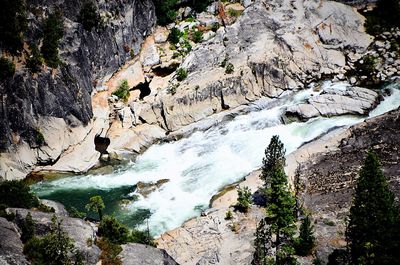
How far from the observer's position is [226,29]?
9644cm

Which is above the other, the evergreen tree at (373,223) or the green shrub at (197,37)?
the green shrub at (197,37)

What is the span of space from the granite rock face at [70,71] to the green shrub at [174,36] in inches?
235

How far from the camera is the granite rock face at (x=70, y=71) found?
74.5 m

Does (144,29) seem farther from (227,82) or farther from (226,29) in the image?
(227,82)

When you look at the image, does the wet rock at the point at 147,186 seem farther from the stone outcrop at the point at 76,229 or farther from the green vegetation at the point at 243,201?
the stone outcrop at the point at 76,229

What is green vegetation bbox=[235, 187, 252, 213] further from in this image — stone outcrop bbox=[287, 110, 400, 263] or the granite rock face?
the granite rock face

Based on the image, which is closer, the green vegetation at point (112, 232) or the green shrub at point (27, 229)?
the green shrub at point (27, 229)

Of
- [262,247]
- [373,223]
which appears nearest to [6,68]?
[262,247]

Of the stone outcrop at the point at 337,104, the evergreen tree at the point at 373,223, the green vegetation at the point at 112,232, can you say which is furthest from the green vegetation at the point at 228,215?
the stone outcrop at the point at 337,104

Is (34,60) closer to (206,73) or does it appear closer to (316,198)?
(206,73)

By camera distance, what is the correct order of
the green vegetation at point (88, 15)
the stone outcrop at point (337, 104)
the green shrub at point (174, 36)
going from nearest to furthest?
the stone outcrop at point (337, 104) < the green vegetation at point (88, 15) < the green shrub at point (174, 36)

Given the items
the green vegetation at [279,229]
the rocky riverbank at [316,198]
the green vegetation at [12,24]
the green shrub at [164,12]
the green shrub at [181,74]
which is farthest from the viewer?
the green shrub at [164,12]

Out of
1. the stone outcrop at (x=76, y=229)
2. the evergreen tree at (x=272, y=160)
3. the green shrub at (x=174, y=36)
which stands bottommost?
the evergreen tree at (x=272, y=160)

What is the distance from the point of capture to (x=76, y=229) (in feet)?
164
